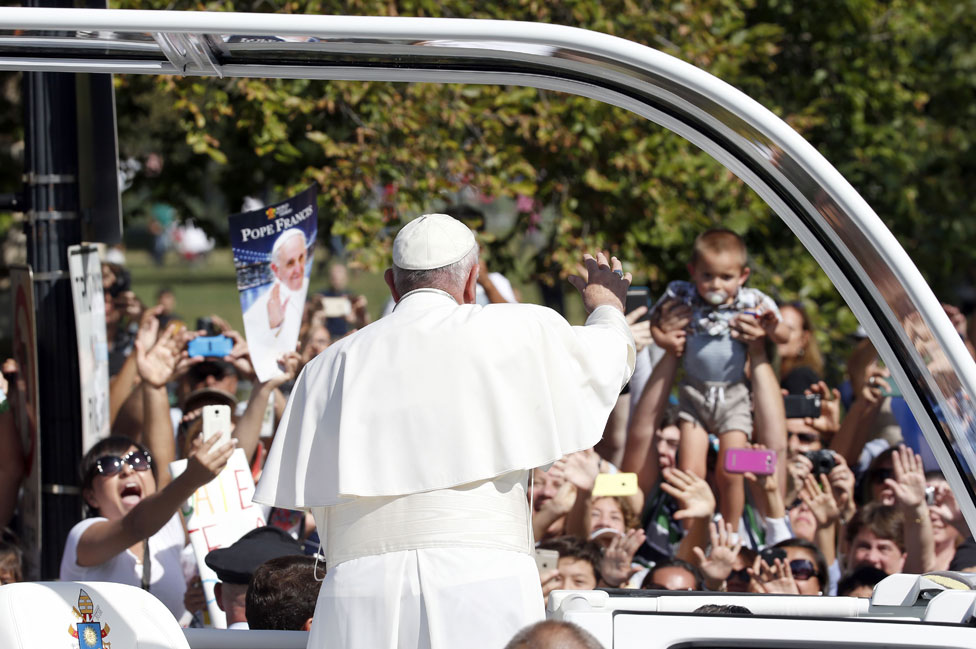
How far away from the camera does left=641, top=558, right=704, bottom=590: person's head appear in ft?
13.8

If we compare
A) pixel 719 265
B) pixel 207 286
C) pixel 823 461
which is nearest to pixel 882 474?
pixel 823 461

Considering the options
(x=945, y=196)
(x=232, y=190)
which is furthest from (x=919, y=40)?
(x=232, y=190)

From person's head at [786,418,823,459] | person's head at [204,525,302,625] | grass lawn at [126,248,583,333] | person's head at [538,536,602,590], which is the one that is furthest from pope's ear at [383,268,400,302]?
grass lawn at [126,248,583,333]

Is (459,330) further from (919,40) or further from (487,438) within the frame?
(919,40)

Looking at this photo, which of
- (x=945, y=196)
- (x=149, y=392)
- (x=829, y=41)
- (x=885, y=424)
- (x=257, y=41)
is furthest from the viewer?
(x=945, y=196)

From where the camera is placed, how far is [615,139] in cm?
688

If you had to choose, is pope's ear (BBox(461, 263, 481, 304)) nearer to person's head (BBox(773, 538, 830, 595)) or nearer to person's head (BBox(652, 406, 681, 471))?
person's head (BBox(773, 538, 830, 595))

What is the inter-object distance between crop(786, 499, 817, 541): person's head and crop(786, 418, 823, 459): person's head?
10.5 inches

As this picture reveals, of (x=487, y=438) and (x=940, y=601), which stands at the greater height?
(x=487, y=438)

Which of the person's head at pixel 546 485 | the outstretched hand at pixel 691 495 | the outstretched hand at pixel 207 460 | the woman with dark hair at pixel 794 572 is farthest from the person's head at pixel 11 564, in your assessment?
the woman with dark hair at pixel 794 572

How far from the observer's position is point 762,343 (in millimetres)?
5059

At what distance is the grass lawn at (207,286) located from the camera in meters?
21.2

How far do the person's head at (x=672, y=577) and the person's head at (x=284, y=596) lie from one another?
4.38 feet

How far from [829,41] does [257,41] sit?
6.41 m
